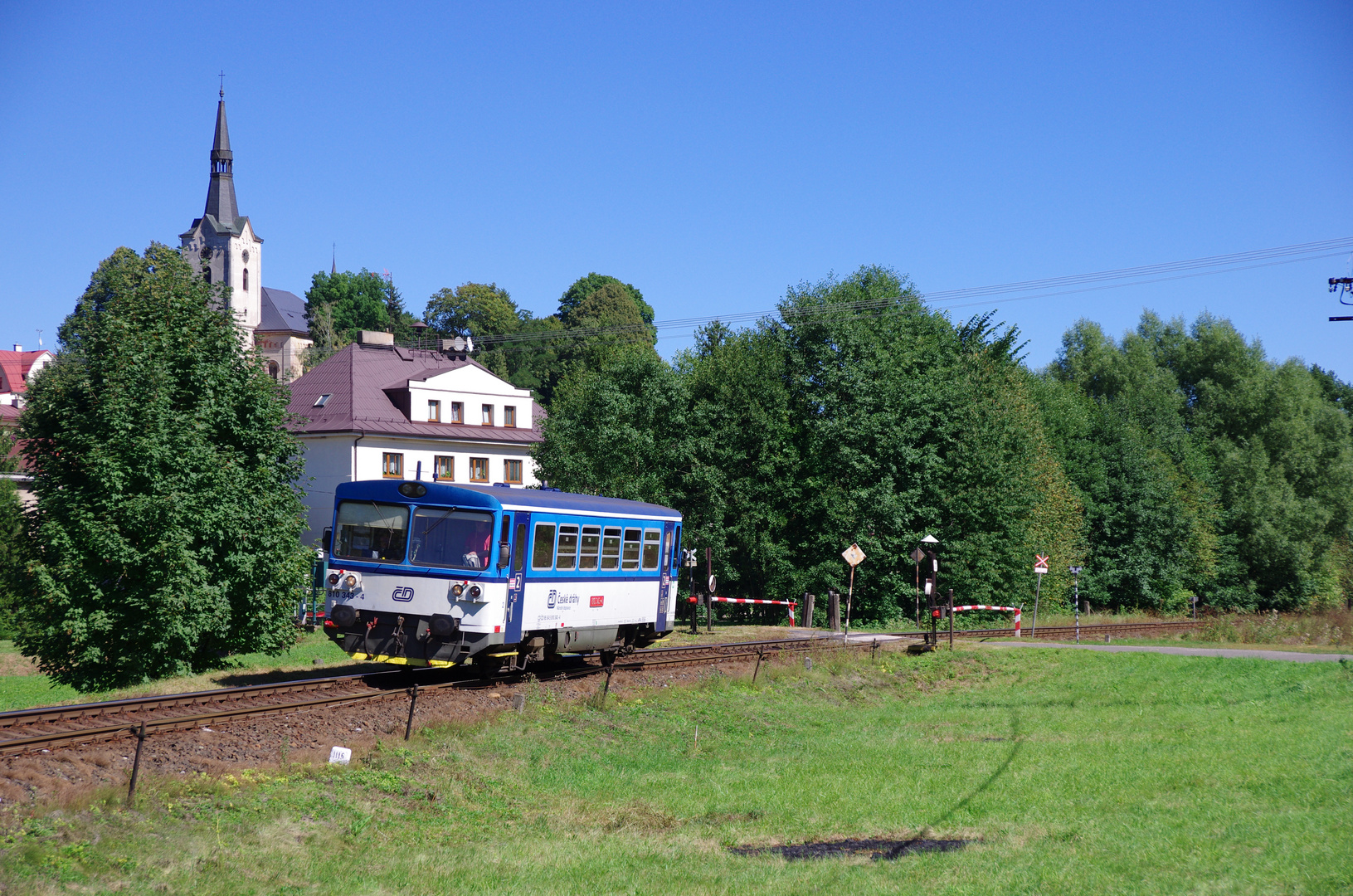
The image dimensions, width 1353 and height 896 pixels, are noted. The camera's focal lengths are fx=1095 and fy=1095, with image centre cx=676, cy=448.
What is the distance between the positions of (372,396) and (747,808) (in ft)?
147

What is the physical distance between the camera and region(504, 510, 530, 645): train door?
1719cm

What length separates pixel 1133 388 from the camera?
7262cm

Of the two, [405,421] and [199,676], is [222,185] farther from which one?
[199,676]

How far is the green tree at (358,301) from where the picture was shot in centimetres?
11094

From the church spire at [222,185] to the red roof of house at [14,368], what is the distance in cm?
2072

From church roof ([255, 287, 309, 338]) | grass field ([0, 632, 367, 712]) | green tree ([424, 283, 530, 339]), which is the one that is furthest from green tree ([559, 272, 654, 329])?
grass field ([0, 632, 367, 712])

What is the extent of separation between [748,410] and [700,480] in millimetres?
3795

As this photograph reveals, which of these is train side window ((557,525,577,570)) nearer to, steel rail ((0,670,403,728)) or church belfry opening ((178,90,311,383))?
steel rail ((0,670,403,728))

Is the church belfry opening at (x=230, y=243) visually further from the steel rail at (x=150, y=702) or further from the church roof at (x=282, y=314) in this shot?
the steel rail at (x=150, y=702)

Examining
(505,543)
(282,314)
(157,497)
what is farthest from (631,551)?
(282,314)

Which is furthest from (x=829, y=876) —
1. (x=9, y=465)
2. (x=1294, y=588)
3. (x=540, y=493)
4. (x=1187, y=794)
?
(x=1294, y=588)

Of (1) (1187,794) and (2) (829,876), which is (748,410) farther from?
(2) (829,876)

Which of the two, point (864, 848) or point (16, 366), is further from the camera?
point (16, 366)

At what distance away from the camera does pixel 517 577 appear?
17.3 m
